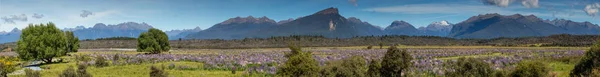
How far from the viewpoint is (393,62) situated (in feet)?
62.4

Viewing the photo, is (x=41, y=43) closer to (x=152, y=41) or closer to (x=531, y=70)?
(x=152, y=41)

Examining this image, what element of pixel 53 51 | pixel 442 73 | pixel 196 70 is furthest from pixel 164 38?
pixel 442 73

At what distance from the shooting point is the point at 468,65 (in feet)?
61.0

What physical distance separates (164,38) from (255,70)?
41.3 m

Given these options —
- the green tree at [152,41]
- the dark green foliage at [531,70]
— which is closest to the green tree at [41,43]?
the green tree at [152,41]

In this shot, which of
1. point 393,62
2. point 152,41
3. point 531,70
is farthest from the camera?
point 152,41

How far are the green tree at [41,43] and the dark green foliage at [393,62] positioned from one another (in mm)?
31744

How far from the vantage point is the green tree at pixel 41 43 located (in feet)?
127

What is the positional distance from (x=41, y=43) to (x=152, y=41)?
24328mm

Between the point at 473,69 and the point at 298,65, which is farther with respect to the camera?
the point at 473,69

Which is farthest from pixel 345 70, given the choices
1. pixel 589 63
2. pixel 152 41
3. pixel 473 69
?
pixel 152 41

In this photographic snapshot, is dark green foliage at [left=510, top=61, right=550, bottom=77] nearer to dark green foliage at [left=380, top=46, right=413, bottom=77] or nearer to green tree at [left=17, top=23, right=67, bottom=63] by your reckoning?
dark green foliage at [left=380, top=46, right=413, bottom=77]

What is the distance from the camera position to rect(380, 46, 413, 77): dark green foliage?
18.9 m

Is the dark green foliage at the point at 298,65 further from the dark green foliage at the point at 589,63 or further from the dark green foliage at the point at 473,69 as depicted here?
the dark green foliage at the point at 589,63
